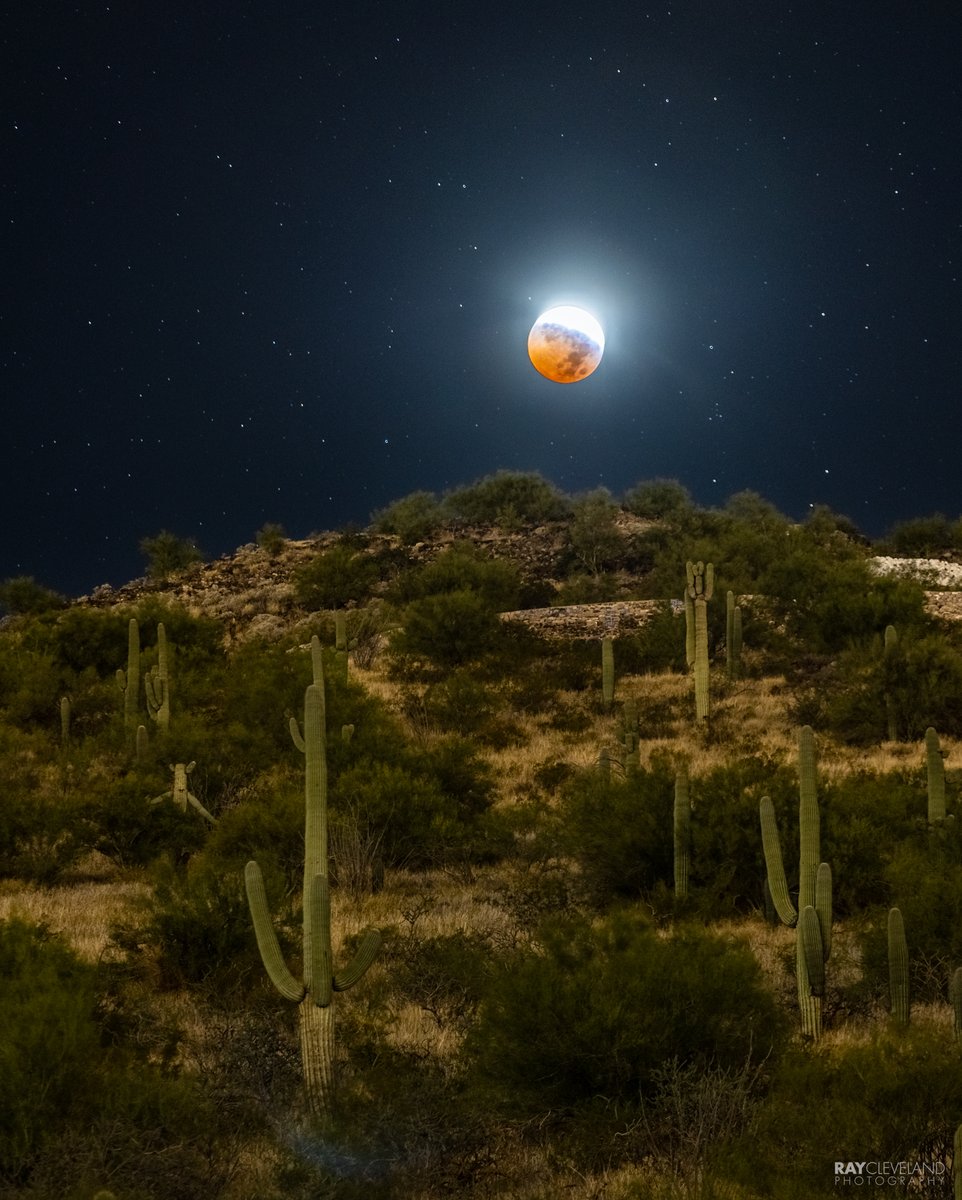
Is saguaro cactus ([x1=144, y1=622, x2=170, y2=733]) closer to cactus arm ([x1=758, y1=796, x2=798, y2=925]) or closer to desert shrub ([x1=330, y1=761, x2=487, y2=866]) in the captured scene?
desert shrub ([x1=330, y1=761, x2=487, y2=866])

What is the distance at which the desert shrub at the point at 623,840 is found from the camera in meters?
11.2

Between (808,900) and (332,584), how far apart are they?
31891mm

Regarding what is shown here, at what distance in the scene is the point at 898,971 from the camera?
275 inches

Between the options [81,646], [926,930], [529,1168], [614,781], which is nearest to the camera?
[529,1168]

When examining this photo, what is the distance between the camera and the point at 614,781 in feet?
42.9

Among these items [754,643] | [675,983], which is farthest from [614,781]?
[754,643]

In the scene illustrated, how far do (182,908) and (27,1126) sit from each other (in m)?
3.69

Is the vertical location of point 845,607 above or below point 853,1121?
above

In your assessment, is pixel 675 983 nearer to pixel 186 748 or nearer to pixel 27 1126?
pixel 27 1126

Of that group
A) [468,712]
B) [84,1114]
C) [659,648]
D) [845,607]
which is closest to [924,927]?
[84,1114]

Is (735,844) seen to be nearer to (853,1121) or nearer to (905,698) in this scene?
(853,1121)

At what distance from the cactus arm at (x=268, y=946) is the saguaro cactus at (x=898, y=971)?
349cm

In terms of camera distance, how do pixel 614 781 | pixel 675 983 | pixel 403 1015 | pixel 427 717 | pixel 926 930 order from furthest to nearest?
pixel 427 717, pixel 614 781, pixel 926 930, pixel 403 1015, pixel 675 983

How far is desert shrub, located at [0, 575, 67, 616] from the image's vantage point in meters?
45.6
